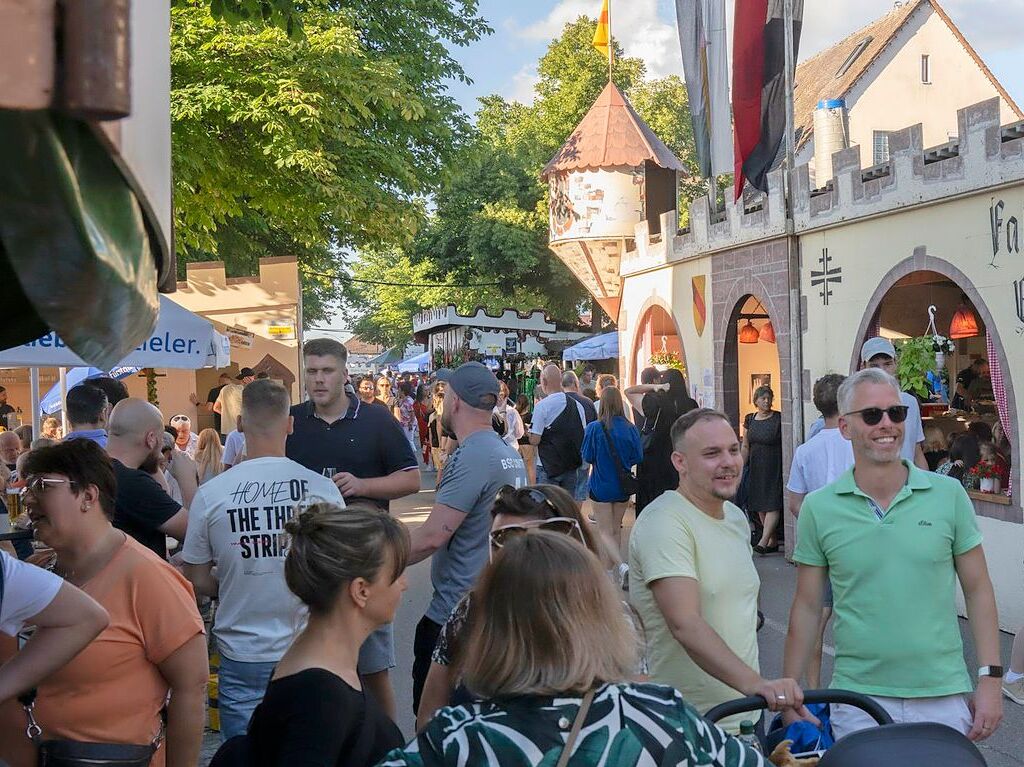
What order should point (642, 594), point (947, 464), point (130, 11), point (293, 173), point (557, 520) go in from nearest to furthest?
point (130, 11)
point (557, 520)
point (642, 594)
point (947, 464)
point (293, 173)

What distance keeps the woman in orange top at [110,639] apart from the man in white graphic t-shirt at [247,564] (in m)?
0.82

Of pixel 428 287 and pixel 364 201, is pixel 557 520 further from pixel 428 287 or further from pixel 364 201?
pixel 428 287

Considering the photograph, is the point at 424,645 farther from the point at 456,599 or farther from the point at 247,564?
the point at 247,564

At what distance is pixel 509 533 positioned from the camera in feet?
10.4

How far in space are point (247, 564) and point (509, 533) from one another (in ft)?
4.26

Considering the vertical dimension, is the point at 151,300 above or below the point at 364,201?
below

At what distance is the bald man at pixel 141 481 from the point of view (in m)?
4.65

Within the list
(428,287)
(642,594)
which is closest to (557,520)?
(642,594)

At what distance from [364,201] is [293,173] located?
3.37 ft

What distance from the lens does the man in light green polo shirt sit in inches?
141

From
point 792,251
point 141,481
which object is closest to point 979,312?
point 792,251

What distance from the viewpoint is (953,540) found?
367cm

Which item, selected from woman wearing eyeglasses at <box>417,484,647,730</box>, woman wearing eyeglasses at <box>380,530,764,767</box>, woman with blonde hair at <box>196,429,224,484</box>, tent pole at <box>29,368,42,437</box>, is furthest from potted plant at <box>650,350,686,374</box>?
woman wearing eyeglasses at <box>380,530,764,767</box>

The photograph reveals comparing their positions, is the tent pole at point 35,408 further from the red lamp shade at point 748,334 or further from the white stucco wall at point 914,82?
the white stucco wall at point 914,82
